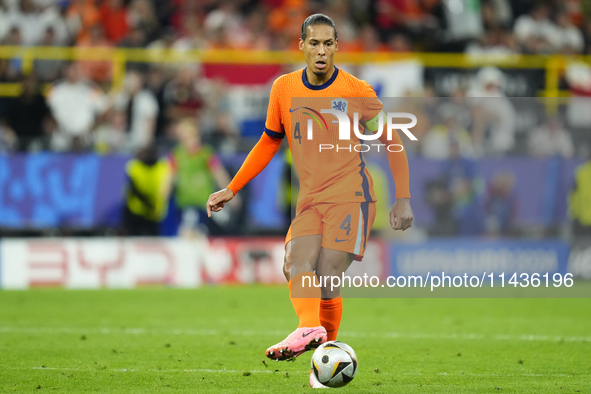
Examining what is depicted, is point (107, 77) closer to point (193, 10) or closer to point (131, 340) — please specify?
point (193, 10)

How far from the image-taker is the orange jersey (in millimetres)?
5480

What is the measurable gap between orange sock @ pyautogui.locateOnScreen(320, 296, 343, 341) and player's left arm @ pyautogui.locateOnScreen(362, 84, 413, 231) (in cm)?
62

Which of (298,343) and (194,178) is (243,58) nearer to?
(194,178)

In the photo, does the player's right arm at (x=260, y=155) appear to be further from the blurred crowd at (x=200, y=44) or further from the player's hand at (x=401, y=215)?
the blurred crowd at (x=200, y=44)

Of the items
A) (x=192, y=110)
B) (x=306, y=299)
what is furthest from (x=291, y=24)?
(x=306, y=299)

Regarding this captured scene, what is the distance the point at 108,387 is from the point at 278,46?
1061 cm

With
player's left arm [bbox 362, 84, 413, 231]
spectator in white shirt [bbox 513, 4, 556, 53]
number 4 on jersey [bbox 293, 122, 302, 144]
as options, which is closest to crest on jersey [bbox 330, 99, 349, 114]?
player's left arm [bbox 362, 84, 413, 231]

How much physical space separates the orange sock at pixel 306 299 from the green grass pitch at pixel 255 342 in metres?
0.49

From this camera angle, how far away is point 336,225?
215 inches

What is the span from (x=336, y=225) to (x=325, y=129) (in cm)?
59

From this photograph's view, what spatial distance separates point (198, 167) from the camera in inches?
506

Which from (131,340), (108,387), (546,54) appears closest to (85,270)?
(131,340)

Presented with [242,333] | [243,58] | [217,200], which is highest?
[243,58]

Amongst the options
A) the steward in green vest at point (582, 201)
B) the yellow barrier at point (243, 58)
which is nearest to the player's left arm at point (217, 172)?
the yellow barrier at point (243, 58)
